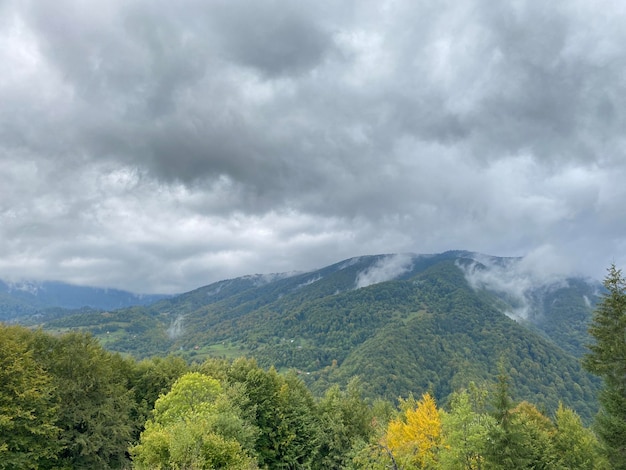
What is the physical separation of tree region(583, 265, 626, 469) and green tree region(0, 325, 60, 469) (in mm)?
46556

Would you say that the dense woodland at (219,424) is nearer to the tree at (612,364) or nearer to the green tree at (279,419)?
the green tree at (279,419)

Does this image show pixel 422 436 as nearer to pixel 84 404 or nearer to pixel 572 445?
pixel 572 445

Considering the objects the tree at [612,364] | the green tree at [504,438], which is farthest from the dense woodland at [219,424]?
the tree at [612,364]

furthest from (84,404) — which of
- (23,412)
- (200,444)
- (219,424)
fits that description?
(200,444)

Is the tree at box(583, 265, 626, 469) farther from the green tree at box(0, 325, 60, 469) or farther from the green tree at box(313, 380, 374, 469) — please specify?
the green tree at box(0, 325, 60, 469)

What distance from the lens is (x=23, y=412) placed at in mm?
33062

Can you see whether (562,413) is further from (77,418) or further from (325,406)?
(77,418)

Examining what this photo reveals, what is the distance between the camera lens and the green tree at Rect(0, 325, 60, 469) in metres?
32.9

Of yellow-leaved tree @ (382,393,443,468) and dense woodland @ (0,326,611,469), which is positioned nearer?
dense woodland @ (0,326,611,469)

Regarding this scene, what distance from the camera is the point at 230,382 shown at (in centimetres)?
5744

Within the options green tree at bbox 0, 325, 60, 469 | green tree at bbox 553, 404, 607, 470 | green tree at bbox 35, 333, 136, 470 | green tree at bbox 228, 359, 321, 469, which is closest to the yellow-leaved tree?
green tree at bbox 553, 404, 607, 470

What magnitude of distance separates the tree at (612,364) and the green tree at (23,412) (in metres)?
46.6

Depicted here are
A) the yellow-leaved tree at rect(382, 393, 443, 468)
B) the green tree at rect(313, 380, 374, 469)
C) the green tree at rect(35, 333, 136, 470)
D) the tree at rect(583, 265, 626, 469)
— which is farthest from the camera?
the green tree at rect(313, 380, 374, 469)

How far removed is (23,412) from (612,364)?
48425mm
